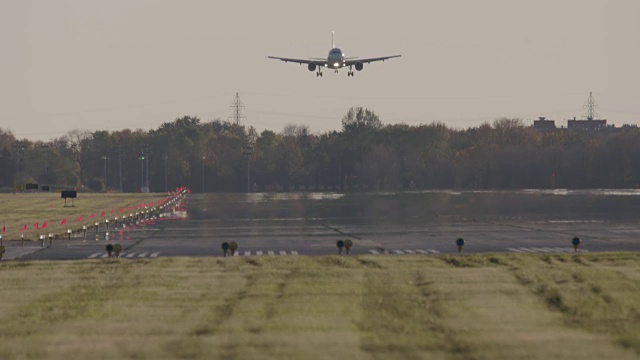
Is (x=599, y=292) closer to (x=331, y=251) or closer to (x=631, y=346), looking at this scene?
(x=631, y=346)

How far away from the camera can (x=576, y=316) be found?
1260 inches

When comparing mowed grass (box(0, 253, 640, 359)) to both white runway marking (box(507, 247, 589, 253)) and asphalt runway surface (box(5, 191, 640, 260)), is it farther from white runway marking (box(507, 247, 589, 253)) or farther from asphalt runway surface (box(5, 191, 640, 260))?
asphalt runway surface (box(5, 191, 640, 260))

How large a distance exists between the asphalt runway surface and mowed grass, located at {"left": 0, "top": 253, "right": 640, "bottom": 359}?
41.1 ft

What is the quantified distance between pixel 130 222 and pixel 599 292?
69195 mm

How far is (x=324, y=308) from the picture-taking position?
33688 mm

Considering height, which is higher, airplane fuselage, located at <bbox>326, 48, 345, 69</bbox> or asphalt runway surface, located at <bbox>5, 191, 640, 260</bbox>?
airplane fuselage, located at <bbox>326, 48, 345, 69</bbox>

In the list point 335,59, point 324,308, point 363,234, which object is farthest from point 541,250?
point 335,59

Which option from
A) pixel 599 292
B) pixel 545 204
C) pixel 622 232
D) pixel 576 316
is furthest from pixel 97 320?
pixel 545 204

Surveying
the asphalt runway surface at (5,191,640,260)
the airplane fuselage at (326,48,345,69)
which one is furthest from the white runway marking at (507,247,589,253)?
the airplane fuselage at (326,48,345,69)

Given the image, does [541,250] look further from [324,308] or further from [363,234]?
[324,308]

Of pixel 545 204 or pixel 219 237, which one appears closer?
pixel 219 237

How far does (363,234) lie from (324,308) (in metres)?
44.1

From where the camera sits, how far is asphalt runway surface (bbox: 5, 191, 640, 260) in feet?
199

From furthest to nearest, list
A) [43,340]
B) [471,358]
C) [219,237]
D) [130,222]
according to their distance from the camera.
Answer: [130,222]
[219,237]
[43,340]
[471,358]
